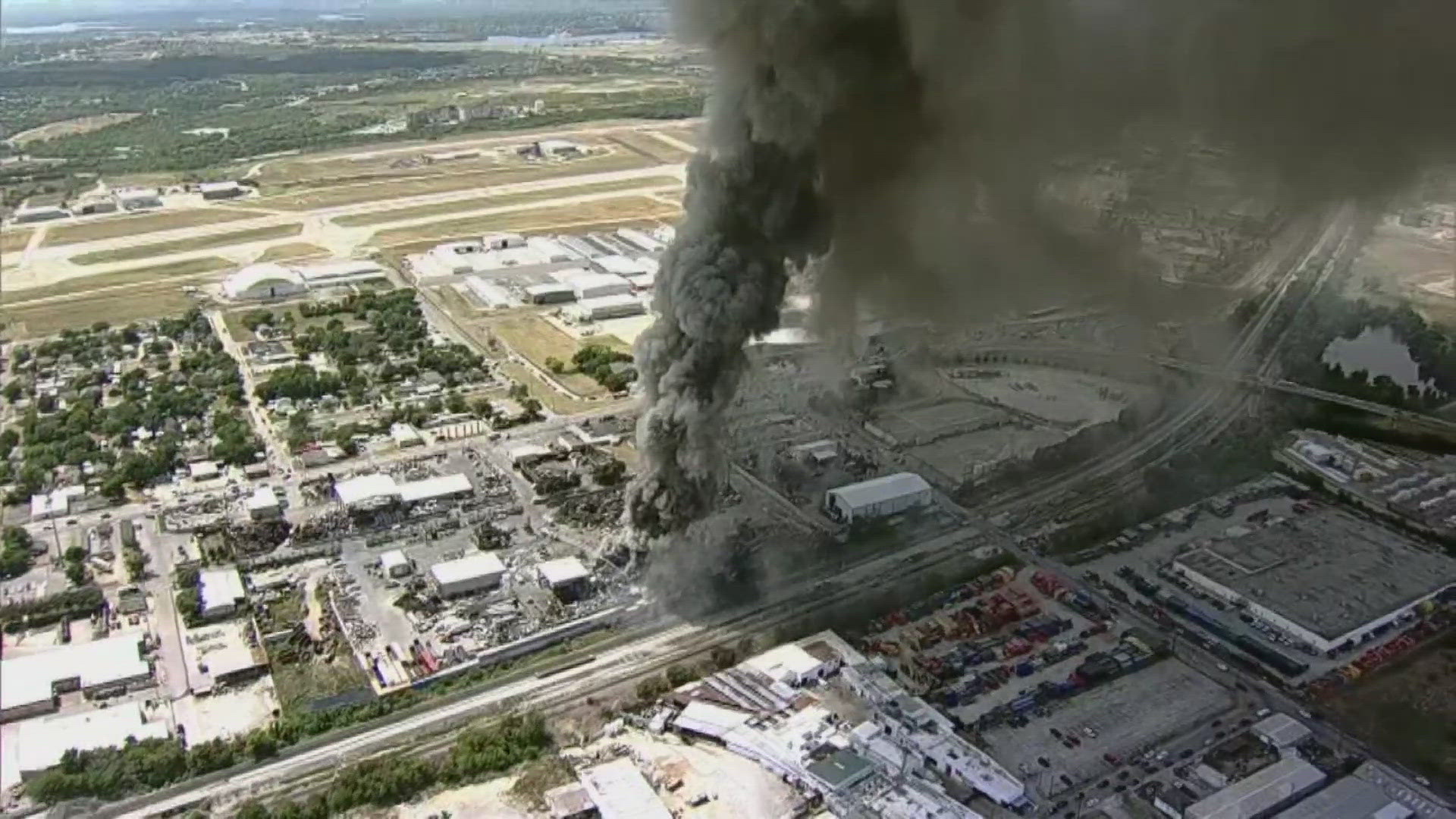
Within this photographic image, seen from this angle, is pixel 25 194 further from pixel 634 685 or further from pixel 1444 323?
pixel 1444 323

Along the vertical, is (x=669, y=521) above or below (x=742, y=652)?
above

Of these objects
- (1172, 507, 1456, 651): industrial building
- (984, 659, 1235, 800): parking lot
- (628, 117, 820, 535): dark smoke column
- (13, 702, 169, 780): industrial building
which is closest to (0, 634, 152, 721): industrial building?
(13, 702, 169, 780): industrial building

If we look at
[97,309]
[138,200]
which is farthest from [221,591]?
[138,200]

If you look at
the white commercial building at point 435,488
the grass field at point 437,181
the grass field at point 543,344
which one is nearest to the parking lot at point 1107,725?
the white commercial building at point 435,488

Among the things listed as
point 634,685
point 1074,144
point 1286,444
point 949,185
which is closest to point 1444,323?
point 1286,444

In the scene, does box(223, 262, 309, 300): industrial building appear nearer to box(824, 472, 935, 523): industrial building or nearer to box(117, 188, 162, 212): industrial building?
box(117, 188, 162, 212): industrial building

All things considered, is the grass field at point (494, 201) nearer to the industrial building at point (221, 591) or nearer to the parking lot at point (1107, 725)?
the industrial building at point (221, 591)
